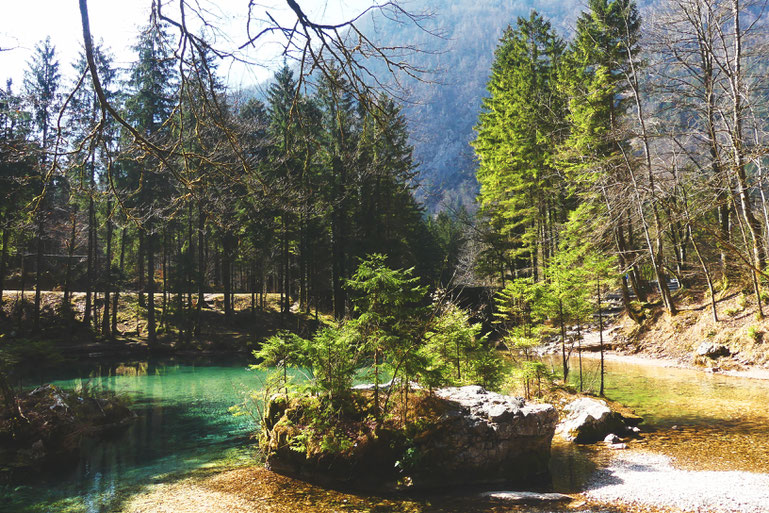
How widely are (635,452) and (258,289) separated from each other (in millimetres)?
31106

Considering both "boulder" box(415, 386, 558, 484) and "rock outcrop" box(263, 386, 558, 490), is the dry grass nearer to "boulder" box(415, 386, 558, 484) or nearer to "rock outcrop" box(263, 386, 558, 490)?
"boulder" box(415, 386, 558, 484)

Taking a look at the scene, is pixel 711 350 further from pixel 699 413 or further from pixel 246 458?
pixel 246 458

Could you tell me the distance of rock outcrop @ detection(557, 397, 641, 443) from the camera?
315 inches

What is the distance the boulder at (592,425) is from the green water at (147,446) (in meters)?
5.80

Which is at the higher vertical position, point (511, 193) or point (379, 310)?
point (511, 193)

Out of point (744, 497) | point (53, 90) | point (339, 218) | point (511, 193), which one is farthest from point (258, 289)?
point (744, 497)

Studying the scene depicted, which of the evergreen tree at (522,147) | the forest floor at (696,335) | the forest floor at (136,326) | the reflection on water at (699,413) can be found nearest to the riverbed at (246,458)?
the reflection on water at (699,413)

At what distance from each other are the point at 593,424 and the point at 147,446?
842 cm

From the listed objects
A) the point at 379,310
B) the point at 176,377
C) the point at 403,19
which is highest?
the point at 403,19

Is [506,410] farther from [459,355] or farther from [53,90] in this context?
[53,90]

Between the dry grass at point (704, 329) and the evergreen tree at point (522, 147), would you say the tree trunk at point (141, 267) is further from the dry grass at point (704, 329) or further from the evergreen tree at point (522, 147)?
the dry grass at point (704, 329)

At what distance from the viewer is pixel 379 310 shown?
6.93 m

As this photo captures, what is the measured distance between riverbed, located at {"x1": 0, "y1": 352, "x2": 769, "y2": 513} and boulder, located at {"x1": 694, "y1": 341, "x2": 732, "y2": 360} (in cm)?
146

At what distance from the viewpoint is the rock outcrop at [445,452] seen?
6156 millimetres
